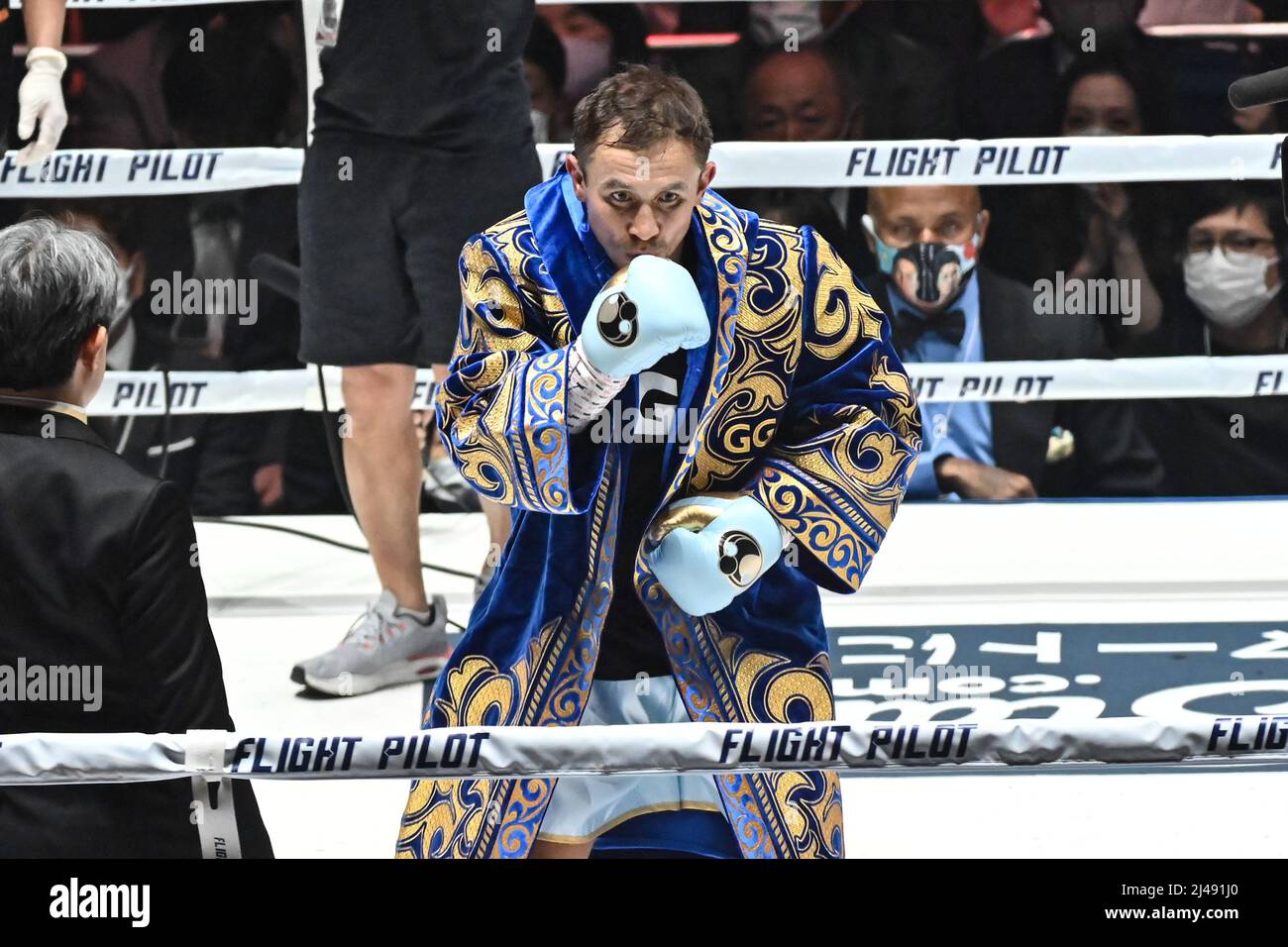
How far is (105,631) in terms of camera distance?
1.77 m

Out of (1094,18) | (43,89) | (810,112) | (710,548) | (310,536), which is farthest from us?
(810,112)

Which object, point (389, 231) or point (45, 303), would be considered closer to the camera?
point (45, 303)

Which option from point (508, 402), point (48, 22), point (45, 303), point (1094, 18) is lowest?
point (508, 402)

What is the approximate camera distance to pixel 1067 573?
169 inches

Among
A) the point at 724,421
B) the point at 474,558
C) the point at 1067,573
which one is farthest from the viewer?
the point at 474,558

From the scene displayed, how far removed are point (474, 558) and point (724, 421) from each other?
2.57 m

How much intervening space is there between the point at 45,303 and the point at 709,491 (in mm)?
753

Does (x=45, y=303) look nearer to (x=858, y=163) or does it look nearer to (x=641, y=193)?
(x=641, y=193)

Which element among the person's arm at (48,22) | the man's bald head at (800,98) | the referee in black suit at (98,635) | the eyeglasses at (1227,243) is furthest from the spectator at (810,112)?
the referee in black suit at (98,635)

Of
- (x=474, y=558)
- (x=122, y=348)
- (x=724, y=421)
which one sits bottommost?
(x=474, y=558)

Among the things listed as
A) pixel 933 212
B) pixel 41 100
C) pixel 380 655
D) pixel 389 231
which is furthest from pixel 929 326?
pixel 41 100

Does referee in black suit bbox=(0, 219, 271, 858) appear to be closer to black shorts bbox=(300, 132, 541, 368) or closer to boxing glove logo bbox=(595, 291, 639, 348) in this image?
boxing glove logo bbox=(595, 291, 639, 348)

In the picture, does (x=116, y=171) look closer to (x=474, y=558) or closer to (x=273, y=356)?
(x=273, y=356)
